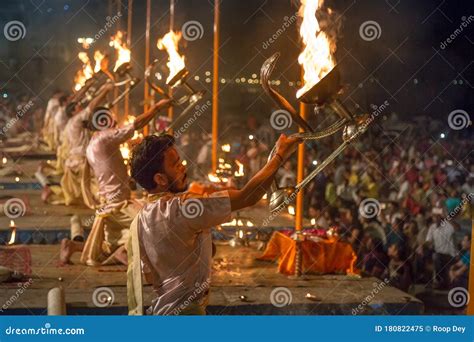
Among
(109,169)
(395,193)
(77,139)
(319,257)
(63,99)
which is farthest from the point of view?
(63,99)

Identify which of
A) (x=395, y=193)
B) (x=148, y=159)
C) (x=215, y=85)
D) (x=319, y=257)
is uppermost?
(x=215, y=85)

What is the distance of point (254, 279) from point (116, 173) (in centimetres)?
205

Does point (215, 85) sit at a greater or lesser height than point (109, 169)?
greater

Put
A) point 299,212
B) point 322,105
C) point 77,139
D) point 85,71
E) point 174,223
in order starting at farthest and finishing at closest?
point 85,71 < point 77,139 < point 299,212 < point 322,105 < point 174,223

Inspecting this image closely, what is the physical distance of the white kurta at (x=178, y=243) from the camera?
13.0 feet

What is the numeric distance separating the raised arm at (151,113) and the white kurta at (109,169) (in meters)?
0.91

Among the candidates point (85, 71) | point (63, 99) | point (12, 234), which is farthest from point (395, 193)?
point (85, 71)

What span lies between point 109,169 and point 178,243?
4.33m

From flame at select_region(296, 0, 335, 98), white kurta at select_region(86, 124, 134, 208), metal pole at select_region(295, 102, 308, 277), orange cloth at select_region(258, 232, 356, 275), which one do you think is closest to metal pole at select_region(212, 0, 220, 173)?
white kurta at select_region(86, 124, 134, 208)

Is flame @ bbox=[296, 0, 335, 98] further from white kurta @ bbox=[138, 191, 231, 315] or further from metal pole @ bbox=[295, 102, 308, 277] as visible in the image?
metal pole @ bbox=[295, 102, 308, 277]

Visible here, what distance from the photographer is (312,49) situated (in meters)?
4.64

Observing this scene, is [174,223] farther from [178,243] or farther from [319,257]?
[319,257]

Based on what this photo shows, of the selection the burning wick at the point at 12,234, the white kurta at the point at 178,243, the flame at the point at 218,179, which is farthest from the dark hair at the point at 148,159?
the burning wick at the point at 12,234

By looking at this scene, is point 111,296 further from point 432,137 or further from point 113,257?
point 432,137
